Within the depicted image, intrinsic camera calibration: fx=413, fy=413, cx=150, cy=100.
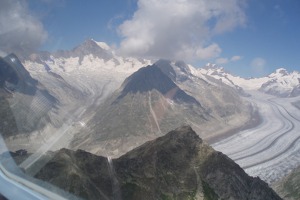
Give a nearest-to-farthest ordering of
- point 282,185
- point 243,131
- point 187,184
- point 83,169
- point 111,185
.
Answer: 1. point 111,185
2. point 83,169
3. point 187,184
4. point 282,185
5. point 243,131

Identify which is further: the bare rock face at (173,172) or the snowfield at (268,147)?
the snowfield at (268,147)

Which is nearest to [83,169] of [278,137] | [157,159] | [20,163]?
[157,159]

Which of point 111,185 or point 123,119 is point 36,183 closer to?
point 111,185

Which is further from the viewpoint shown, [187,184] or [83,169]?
[187,184]

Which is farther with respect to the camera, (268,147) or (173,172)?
(268,147)

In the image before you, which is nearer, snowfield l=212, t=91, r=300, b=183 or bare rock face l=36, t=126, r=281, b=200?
bare rock face l=36, t=126, r=281, b=200

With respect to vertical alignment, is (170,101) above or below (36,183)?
above

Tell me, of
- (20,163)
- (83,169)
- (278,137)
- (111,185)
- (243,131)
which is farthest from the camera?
(243,131)

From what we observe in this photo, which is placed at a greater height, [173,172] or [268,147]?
[268,147]
